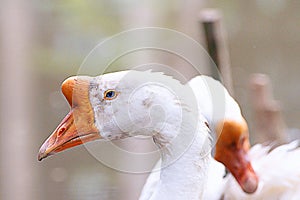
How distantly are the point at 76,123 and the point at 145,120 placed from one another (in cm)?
8

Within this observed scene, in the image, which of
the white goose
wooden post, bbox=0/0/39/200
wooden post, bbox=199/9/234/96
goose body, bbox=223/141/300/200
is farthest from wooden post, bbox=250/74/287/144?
wooden post, bbox=0/0/39/200

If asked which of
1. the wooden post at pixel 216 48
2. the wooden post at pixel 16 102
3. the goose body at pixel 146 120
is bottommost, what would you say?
the wooden post at pixel 16 102

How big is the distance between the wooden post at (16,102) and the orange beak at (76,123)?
826 millimetres

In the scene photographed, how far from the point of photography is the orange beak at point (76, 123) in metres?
0.84

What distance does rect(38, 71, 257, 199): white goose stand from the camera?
2.71 ft

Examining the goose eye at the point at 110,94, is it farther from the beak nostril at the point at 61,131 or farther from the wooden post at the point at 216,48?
the wooden post at the point at 216,48

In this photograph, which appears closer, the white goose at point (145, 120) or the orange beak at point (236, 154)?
the white goose at point (145, 120)

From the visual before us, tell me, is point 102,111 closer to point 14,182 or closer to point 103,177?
point 103,177

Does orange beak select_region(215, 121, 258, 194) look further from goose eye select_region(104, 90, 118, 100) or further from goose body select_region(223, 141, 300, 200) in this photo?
goose eye select_region(104, 90, 118, 100)

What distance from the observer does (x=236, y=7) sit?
5.40ft

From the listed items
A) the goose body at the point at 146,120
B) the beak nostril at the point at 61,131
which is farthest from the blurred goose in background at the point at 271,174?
the beak nostril at the point at 61,131

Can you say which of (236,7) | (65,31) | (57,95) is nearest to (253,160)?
(57,95)

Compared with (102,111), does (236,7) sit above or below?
below

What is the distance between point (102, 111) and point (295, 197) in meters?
0.31
